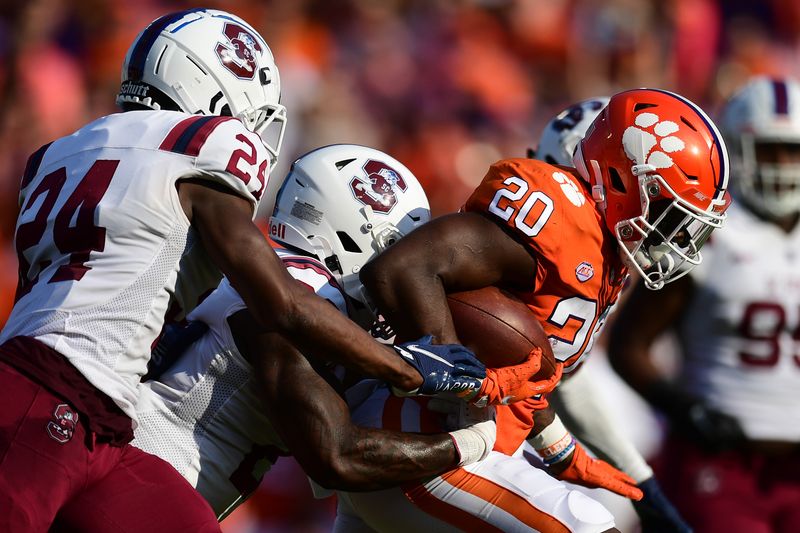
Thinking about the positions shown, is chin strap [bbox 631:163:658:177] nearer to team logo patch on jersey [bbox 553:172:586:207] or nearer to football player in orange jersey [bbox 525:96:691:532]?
team logo patch on jersey [bbox 553:172:586:207]

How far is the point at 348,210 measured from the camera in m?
3.78

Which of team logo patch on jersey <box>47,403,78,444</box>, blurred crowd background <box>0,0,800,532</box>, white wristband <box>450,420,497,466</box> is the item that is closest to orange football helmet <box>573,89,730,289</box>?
white wristband <box>450,420,497,466</box>

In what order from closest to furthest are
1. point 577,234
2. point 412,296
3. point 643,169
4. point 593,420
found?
1. point 412,296
2. point 577,234
3. point 643,169
4. point 593,420

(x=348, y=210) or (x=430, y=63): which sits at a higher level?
(x=348, y=210)

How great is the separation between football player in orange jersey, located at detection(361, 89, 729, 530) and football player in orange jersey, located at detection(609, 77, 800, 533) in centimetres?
147

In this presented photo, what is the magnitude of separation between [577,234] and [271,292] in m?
0.94

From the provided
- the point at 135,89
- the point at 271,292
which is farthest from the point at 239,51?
the point at 271,292

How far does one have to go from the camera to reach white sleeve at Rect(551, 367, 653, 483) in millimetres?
4512

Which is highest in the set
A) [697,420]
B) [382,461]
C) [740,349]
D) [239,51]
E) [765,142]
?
[239,51]

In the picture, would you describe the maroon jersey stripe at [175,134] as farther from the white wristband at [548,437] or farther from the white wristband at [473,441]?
the white wristband at [548,437]

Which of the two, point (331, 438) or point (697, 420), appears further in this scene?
point (697, 420)

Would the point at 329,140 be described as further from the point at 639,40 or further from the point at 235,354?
the point at 235,354

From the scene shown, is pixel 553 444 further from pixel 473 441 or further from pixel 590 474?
pixel 473 441

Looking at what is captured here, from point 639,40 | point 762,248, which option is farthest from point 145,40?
point 639,40
